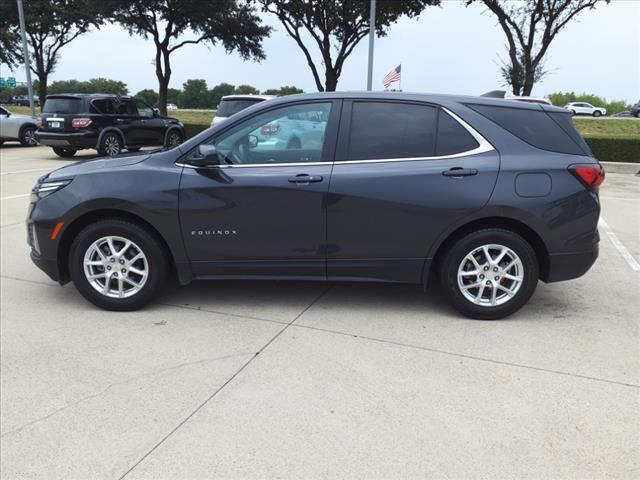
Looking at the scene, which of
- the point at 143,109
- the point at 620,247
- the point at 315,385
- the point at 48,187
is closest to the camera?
the point at 315,385

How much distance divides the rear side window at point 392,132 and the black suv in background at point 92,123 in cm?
1133

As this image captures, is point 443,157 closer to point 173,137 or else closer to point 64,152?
point 173,137

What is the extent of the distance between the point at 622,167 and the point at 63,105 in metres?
15.4

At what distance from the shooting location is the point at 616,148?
15.5 m

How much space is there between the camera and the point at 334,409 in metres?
2.87

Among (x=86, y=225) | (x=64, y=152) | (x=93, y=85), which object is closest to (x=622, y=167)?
(x=86, y=225)

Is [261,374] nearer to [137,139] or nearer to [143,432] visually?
[143,432]

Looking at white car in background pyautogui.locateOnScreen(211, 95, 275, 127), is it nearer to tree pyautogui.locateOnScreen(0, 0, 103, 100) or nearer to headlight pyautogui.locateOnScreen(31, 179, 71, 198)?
headlight pyautogui.locateOnScreen(31, 179, 71, 198)

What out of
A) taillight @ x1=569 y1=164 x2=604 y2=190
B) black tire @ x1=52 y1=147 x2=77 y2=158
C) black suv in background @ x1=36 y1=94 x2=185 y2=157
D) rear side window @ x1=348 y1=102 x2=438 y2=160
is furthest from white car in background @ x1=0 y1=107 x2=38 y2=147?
taillight @ x1=569 y1=164 x2=604 y2=190

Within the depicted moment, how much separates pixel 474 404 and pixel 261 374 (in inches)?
49.2

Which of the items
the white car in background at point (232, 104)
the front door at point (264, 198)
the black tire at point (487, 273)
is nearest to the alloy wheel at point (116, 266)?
the front door at point (264, 198)

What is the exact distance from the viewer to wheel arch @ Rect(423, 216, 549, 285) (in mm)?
3973

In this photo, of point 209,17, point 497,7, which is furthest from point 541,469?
point 209,17

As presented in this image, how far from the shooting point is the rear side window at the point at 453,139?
3.96m
